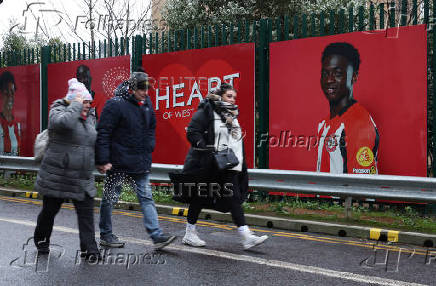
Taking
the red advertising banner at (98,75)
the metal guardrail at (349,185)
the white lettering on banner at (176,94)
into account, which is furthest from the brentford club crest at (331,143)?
the red advertising banner at (98,75)

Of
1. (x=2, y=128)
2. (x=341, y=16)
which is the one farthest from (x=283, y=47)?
(x=2, y=128)

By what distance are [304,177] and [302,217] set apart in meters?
0.58

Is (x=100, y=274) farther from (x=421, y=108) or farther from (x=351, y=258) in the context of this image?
(x=421, y=108)

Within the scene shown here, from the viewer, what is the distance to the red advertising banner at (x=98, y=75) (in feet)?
40.7

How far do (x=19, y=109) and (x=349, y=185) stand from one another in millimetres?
10325

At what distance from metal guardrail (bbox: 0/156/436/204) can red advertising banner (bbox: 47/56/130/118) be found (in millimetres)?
5145

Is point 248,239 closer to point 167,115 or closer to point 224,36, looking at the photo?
point 224,36

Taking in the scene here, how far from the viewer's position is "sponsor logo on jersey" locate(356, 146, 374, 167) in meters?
8.73

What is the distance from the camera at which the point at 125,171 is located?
5766 mm

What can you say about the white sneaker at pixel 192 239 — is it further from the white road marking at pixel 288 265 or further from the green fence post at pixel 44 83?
the green fence post at pixel 44 83

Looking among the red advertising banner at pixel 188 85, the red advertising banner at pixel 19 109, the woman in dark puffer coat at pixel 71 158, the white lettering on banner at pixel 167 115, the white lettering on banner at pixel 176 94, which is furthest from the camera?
the red advertising banner at pixel 19 109

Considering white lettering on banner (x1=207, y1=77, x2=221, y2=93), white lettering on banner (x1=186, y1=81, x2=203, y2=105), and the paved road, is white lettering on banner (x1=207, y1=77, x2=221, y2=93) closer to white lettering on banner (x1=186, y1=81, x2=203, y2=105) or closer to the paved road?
white lettering on banner (x1=186, y1=81, x2=203, y2=105)

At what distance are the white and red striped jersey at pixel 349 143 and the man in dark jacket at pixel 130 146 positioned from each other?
13.4 ft

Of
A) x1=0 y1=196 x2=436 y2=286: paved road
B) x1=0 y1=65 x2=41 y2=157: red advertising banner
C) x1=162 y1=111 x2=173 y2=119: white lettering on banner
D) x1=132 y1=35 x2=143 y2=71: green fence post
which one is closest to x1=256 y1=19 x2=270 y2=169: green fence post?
x1=162 y1=111 x2=173 y2=119: white lettering on banner
